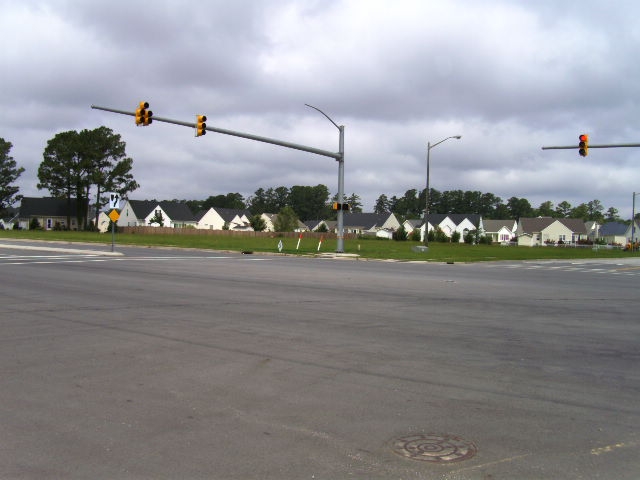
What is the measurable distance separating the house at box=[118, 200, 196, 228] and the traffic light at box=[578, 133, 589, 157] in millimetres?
93139

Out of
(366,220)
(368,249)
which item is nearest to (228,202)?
(366,220)

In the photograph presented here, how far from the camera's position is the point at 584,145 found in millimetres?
28125

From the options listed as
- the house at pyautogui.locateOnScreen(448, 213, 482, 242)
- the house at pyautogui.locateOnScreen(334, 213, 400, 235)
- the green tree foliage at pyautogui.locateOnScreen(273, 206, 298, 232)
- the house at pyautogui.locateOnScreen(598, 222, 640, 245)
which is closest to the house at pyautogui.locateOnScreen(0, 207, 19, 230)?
the green tree foliage at pyautogui.locateOnScreen(273, 206, 298, 232)

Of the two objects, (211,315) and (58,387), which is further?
(211,315)

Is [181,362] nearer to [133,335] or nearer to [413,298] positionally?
[133,335]

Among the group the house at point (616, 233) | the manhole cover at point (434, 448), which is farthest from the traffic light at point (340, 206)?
the house at point (616, 233)

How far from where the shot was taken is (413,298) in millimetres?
13539

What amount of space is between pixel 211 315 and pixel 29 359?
3698 mm

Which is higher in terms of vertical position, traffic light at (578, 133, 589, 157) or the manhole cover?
traffic light at (578, 133, 589, 157)

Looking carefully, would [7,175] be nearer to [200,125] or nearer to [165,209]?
[165,209]

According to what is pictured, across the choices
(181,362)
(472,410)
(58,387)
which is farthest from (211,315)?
(472,410)

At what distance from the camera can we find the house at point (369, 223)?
144625 millimetres

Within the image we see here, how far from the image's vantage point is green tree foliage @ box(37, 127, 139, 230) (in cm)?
8769

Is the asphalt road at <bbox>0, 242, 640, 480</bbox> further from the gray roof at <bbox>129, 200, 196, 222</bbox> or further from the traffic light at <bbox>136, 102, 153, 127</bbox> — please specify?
the gray roof at <bbox>129, 200, 196, 222</bbox>
